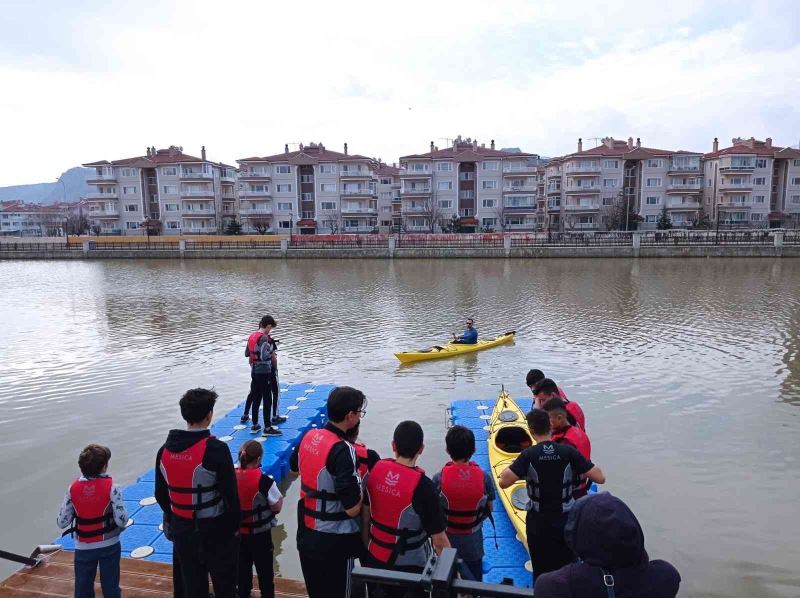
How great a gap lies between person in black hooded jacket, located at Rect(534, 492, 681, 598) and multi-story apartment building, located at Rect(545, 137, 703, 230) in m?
70.2

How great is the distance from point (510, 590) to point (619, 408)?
406 inches

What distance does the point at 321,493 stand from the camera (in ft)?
11.6

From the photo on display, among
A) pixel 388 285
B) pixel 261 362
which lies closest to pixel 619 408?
pixel 261 362

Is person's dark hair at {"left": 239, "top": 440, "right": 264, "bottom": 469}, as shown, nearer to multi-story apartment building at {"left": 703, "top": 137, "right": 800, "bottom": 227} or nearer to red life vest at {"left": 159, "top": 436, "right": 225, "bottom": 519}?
red life vest at {"left": 159, "top": 436, "right": 225, "bottom": 519}

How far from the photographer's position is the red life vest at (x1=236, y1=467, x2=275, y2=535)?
434 cm

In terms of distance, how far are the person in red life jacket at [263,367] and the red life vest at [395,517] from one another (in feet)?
17.7

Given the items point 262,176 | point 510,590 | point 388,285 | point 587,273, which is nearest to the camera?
point 510,590

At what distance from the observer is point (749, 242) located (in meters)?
48.6

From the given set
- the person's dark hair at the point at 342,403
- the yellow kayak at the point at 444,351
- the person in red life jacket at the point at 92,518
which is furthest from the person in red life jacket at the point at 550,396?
the yellow kayak at the point at 444,351

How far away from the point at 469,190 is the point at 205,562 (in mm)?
68236

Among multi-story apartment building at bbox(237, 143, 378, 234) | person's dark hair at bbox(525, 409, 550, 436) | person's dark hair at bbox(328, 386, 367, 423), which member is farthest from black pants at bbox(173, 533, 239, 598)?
multi-story apartment building at bbox(237, 143, 378, 234)

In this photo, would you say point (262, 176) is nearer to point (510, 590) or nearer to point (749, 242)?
point (749, 242)

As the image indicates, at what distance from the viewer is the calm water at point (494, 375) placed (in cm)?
753

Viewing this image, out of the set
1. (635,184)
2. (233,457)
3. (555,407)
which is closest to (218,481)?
(555,407)
